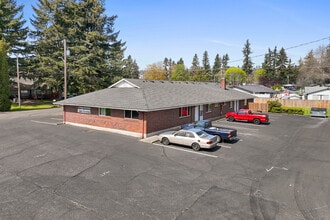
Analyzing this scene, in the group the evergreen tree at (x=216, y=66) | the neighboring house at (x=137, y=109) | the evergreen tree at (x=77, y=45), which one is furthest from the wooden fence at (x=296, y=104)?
the evergreen tree at (x=216, y=66)

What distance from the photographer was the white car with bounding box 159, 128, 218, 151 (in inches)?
616

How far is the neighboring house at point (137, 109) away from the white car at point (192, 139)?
2556mm

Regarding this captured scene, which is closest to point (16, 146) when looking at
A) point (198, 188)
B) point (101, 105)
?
point (101, 105)

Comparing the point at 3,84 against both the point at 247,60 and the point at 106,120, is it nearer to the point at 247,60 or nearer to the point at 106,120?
the point at 106,120

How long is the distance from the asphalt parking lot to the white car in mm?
472

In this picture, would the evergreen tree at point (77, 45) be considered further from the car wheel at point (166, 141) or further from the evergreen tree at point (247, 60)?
the evergreen tree at point (247, 60)

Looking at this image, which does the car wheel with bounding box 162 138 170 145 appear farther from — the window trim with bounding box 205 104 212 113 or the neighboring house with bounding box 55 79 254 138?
the window trim with bounding box 205 104 212 113

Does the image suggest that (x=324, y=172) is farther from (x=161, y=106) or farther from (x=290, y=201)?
(x=161, y=106)

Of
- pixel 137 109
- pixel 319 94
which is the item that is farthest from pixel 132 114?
pixel 319 94

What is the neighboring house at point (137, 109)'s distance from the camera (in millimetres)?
19375

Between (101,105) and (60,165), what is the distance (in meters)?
9.18

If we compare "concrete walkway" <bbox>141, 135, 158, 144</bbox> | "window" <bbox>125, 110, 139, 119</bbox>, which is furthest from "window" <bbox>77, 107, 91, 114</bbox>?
"concrete walkway" <bbox>141, 135, 158, 144</bbox>

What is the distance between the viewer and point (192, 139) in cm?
1609

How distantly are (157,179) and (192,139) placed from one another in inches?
223
